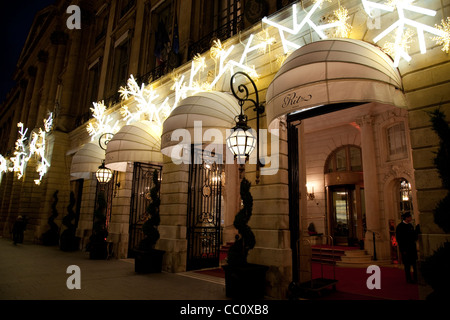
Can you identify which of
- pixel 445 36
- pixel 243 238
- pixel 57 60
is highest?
pixel 57 60

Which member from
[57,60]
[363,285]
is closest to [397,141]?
[363,285]

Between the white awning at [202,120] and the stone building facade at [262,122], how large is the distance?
39 mm

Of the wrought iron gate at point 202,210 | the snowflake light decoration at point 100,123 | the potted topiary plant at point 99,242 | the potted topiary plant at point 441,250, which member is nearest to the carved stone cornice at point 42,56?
the snowflake light decoration at point 100,123

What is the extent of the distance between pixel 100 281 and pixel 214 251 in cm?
438

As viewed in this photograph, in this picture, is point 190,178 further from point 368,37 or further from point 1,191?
point 1,191

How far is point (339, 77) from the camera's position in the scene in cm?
509

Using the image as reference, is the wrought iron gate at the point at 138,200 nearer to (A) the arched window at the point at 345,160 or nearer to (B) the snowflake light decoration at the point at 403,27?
(B) the snowflake light decoration at the point at 403,27

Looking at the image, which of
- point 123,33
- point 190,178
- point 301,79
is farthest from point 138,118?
point 301,79

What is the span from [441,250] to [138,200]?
11320 millimetres

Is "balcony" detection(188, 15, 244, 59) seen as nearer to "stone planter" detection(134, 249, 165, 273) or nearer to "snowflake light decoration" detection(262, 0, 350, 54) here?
"snowflake light decoration" detection(262, 0, 350, 54)

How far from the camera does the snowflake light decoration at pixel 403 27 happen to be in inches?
203

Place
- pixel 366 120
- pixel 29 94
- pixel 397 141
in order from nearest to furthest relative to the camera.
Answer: pixel 397 141 → pixel 366 120 → pixel 29 94

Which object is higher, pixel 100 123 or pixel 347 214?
pixel 100 123

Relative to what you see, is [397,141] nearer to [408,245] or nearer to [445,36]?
[408,245]
